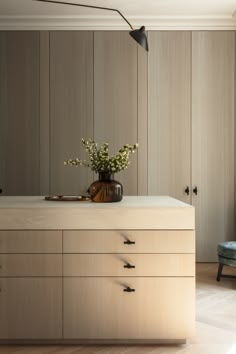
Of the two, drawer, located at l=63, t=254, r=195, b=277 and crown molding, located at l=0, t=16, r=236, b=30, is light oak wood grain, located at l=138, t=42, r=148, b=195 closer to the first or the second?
crown molding, located at l=0, t=16, r=236, b=30

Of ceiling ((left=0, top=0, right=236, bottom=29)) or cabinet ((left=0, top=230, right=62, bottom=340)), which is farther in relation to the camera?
ceiling ((left=0, top=0, right=236, bottom=29))

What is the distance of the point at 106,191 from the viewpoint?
104 inches

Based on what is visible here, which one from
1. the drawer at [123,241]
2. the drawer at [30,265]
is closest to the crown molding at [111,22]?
the drawer at [123,241]

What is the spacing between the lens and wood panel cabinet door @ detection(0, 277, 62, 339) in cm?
246

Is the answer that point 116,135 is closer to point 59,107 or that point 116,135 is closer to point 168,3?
point 59,107

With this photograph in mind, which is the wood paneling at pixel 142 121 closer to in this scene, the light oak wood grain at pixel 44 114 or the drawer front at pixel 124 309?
the light oak wood grain at pixel 44 114

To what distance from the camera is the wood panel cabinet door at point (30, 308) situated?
2.46 m

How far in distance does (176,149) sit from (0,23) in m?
2.64

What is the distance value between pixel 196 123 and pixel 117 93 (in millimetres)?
1036

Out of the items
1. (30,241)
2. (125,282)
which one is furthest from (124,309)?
(30,241)

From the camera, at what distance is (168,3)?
442 centimetres

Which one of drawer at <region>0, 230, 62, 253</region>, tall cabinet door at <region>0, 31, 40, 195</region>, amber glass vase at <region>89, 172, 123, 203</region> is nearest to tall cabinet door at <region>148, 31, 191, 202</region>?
tall cabinet door at <region>0, 31, 40, 195</region>

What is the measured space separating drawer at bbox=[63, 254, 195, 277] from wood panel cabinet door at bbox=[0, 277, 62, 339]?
14 centimetres

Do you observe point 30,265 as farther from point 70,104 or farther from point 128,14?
point 128,14
